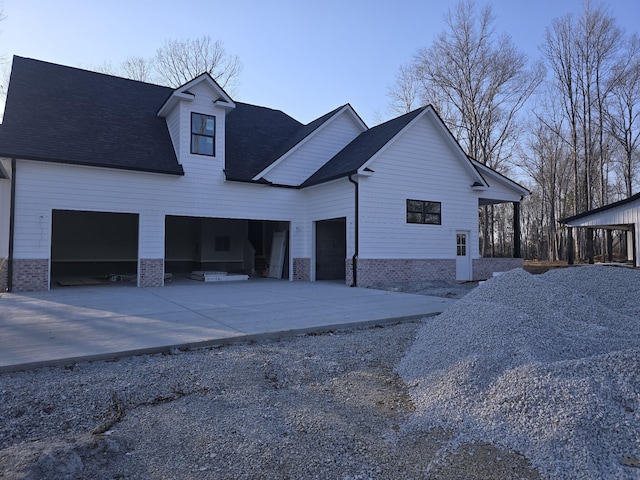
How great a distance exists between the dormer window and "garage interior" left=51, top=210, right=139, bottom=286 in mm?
5011

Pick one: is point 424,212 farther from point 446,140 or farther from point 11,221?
point 11,221

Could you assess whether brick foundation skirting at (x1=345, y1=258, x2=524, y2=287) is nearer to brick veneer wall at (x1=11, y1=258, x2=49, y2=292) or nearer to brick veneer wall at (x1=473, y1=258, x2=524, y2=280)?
brick veneer wall at (x1=473, y1=258, x2=524, y2=280)

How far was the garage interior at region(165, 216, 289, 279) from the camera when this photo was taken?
18.9m

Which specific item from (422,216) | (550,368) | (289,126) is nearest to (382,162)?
(422,216)

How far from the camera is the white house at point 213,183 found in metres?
11.7

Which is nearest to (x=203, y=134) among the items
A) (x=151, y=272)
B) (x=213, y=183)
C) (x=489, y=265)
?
(x=213, y=183)

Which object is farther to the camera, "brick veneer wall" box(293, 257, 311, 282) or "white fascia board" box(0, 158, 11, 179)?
"brick veneer wall" box(293, 257, 311, 282)

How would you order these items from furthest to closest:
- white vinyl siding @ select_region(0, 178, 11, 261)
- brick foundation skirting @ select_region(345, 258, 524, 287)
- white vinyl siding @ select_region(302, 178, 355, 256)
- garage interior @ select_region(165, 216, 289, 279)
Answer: garage interior @ select_region(165, 216, 289, 279), white vinyl siding @ select_region(302, 178, 355, 256), brick foundation skirting @ select_region(345, 258, 524, 287), white vinyl siding @ select_region(0, 178, 11, 261)

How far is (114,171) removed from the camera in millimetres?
12484

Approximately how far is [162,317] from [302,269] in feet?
28.1

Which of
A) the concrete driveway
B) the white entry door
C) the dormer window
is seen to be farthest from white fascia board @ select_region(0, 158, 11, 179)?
the white entry door

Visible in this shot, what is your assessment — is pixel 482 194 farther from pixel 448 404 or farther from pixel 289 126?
pixel 448 404

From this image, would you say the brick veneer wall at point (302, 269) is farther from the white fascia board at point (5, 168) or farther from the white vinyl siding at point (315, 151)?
the white fascia board at point (5, 168)

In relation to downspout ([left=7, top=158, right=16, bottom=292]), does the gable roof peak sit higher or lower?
higher
